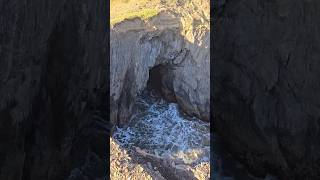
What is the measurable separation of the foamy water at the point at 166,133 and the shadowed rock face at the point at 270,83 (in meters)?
5.47

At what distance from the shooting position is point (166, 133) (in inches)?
295

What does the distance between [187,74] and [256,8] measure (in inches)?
279

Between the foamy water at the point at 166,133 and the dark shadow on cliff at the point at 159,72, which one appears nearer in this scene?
the foamy water at the point at 166,133

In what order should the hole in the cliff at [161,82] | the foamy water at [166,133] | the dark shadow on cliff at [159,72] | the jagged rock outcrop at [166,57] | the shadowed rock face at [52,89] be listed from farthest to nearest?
the hole in the cliff at [161,82]
the dark shadow on cliff at [159,72]
the jagged rock outcrop at [166,57]
the foamy water at [166,133]
the shadowed rock face at [52,89]

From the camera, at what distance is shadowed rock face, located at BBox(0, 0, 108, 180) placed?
3.11ft

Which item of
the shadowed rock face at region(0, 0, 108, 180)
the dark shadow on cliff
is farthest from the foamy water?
the shadowed rock face at region(0, 0, 108, 180)

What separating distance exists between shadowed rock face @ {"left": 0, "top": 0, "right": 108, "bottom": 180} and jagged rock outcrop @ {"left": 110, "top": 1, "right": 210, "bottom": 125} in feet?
20.2

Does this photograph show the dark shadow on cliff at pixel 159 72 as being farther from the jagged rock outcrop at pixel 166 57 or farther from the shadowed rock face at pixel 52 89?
the shadowed rock face at pixel 52 89

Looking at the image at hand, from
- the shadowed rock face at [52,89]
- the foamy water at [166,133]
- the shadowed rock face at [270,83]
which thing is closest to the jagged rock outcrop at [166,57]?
the foamy water at [166,133]

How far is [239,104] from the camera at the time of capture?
1056mm

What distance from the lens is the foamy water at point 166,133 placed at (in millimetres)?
6871

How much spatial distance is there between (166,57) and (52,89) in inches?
276

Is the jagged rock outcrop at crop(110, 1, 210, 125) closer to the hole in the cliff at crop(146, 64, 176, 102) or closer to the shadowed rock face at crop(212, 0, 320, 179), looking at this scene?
the hole in the cliff at crop(146, 64, 176, 102)

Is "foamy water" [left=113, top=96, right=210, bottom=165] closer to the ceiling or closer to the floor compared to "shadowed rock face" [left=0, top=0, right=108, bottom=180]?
closer to the floor
